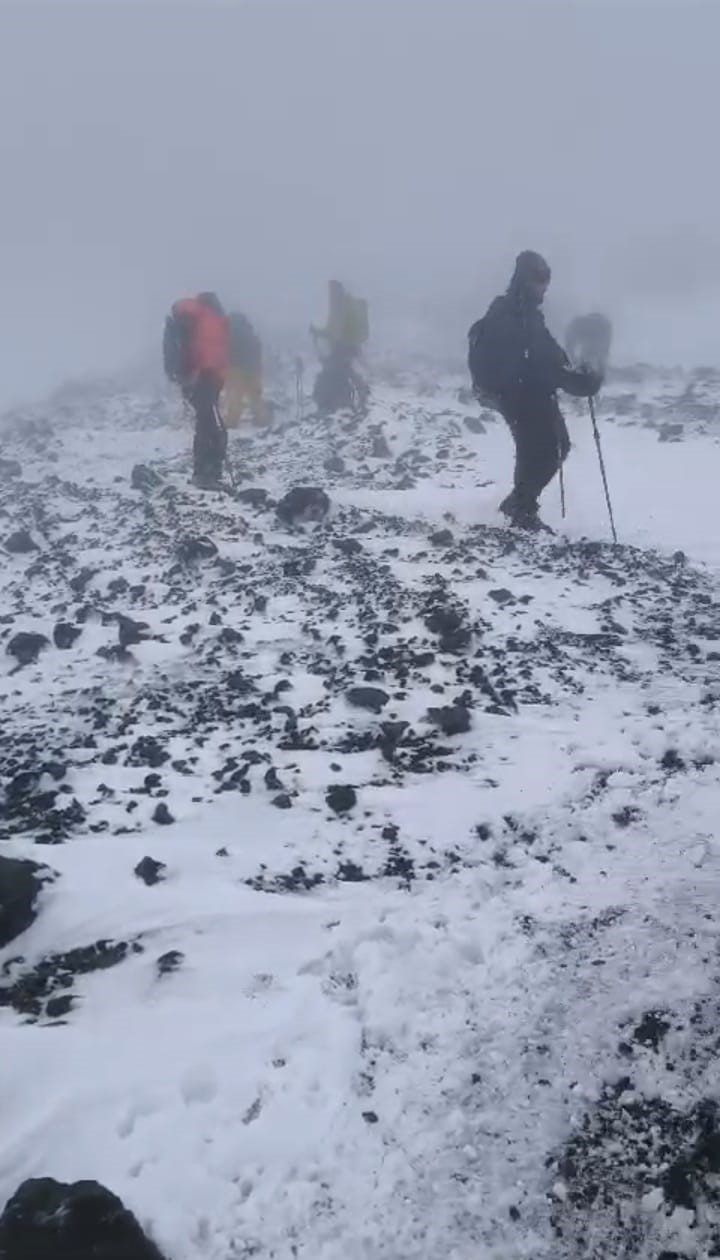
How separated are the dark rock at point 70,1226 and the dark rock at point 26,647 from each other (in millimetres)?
6337

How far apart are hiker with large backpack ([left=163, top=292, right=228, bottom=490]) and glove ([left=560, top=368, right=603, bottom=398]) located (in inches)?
289

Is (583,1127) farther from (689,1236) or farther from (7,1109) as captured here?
(7,1109)

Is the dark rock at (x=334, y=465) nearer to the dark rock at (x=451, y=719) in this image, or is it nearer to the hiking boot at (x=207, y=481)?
the hiking boot at (x=207, y=481)

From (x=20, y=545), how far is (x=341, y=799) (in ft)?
31.4

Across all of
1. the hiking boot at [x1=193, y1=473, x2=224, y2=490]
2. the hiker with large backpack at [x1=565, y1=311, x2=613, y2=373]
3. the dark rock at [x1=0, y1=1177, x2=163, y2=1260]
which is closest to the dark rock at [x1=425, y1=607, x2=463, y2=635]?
the dark rock at [x1=0, y1=1177, x2=163, y2=1260]

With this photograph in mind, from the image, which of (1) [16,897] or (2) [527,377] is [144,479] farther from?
(1) [16,897]

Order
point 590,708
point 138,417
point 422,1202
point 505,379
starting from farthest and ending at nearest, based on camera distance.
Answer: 1. point 138,417
2. point 505,379
3. point 590,708
4. point 422,1202

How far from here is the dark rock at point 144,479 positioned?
1756 cm

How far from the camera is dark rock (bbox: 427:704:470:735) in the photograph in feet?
22.2

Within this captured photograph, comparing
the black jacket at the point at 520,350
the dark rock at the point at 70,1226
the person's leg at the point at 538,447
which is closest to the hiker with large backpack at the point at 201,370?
the black jacket at the point at 520,350

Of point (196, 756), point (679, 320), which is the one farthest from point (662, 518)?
point (679, 320)

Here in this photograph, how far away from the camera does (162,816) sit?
5621 mm

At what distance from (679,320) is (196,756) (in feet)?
136

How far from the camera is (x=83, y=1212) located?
3029 mm
